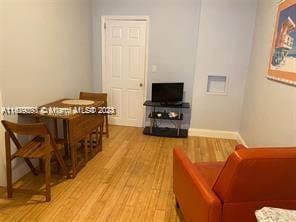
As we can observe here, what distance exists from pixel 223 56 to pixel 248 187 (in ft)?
10.4

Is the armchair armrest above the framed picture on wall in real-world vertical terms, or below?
below

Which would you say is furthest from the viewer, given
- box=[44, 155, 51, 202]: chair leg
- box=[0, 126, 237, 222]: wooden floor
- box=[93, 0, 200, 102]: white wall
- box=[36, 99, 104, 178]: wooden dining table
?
box=[93, 0, 200, 102]: white wall

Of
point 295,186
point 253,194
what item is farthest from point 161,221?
point 295,186

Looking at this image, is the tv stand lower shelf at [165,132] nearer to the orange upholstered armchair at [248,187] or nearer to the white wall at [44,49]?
the white wall at [44,49]

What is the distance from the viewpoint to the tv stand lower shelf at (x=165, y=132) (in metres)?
4.40

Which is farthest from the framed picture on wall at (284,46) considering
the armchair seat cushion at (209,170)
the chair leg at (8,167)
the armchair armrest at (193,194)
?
the chair leg at (8,167)

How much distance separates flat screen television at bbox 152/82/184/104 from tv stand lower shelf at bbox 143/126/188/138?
57cm

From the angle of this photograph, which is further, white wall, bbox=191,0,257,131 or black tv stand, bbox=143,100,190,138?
black tv stand, bbox=143,100,190,138

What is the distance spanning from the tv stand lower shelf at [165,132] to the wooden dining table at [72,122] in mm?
1368

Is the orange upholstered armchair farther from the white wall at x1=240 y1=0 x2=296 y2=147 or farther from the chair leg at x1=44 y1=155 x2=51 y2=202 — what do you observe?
the chair leg at x1=44 y1=155 x2=51 y2=202

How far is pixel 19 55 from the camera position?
263 centimetres

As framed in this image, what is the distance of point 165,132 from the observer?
4.49 metres

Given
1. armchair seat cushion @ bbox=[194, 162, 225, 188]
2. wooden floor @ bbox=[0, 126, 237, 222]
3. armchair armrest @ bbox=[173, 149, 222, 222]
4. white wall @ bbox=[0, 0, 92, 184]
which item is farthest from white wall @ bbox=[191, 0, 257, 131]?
armchair armrest @ bbox=[173, 149, 222, 222]

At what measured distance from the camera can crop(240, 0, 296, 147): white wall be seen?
7.72 feet
